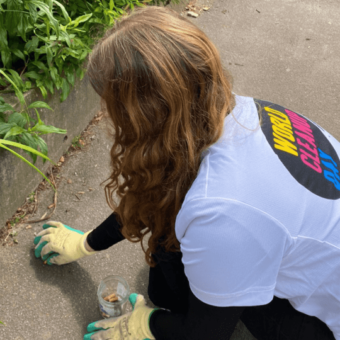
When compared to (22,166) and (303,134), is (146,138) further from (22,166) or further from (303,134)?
(22,166)

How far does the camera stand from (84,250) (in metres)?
1.96

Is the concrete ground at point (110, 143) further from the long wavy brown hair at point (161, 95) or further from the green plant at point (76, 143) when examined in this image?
the long wavy brown hair at point (161, 95)

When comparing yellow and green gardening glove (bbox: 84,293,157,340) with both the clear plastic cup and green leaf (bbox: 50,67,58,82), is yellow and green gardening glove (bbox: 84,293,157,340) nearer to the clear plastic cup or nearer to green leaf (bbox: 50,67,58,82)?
the clear plastic cup

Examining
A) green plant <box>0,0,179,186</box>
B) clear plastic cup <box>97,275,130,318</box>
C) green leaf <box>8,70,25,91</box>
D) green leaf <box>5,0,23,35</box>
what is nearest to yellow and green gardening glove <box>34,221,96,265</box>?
clear plastic cup <box>97,275,130,318</box>

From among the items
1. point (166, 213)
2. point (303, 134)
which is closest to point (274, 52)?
point (303, 134)

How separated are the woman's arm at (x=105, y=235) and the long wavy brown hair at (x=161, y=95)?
2.00 feet

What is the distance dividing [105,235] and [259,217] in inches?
39.3

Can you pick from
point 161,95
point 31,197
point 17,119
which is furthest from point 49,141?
point 161,95

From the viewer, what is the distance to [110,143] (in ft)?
8.98

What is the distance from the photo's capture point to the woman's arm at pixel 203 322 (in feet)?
4.19

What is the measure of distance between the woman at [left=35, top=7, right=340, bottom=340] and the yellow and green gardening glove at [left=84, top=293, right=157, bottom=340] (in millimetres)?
345

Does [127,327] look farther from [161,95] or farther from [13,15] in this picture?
[13,15]

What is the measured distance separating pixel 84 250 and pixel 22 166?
0.55 meters

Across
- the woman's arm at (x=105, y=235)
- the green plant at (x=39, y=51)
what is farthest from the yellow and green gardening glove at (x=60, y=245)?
the green plant at (x=39, y=51)
